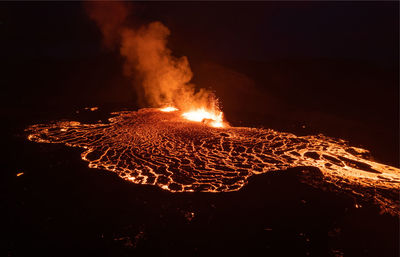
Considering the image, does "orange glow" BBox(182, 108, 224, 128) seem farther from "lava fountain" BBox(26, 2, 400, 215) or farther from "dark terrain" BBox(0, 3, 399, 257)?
"dark terrain" BBox(0, 3, 399, 257)

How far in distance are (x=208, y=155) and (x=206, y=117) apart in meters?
5.00

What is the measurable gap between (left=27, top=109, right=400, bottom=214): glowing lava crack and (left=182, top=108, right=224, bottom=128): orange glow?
531mm

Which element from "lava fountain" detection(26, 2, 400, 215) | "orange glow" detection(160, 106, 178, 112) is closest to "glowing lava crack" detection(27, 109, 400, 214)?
"lava fountain" detection(26, 2, 400, 215)

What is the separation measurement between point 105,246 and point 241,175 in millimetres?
3465

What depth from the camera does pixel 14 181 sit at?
198 inches

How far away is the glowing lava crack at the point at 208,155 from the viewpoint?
5.21 m

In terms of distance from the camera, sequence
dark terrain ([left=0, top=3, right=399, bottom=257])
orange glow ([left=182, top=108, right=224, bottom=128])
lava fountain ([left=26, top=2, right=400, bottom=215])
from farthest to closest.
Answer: orange glow ([left=182, top=108, right=224, bottom=128]) < lava fountain ([left=26, top=2, right=400, bottom=215]) < dark terrain ([left=0, top=3, right=399, bottom=257])

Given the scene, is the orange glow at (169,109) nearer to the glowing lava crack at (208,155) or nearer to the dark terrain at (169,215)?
the glowing lava crack at (208,155)

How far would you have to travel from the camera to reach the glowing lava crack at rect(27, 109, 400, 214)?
17.1 ft

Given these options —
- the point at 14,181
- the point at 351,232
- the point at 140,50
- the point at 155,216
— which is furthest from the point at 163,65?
the point at 351,232

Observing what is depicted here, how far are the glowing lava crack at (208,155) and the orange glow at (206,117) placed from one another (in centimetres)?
53

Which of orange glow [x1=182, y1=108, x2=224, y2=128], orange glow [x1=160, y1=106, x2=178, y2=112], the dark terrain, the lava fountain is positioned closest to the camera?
the dark terrain

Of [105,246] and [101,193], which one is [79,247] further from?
[101,193]

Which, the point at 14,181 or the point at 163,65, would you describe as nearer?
the point at 14,181
